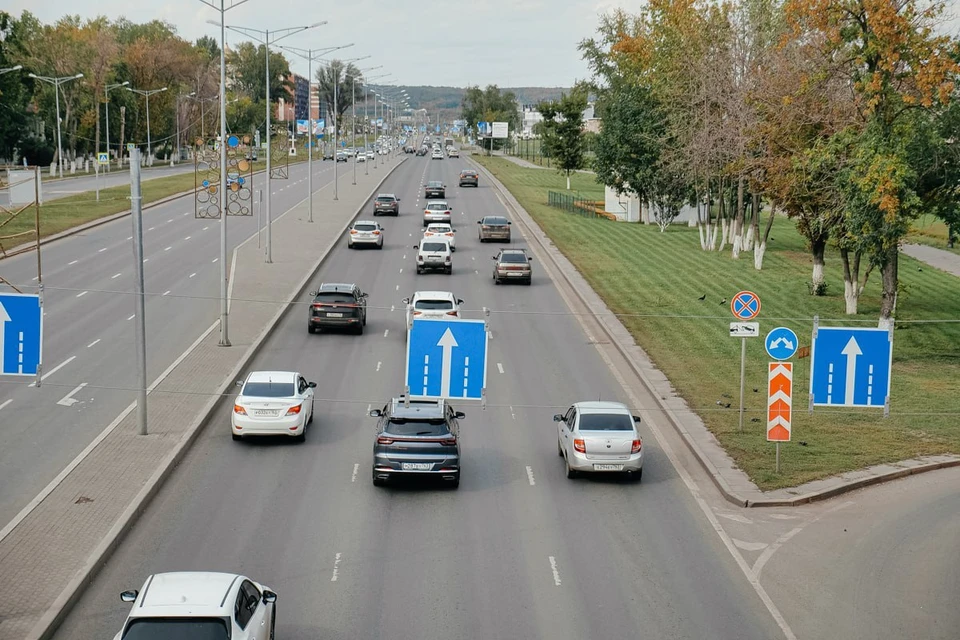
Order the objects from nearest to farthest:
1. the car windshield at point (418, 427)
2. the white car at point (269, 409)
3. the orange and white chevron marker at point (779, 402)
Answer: the car windshield at point (418, 427) → the orange and white chevron marker at point (779, 402) → the white car at point (269, 409)

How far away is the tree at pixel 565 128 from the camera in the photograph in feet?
337

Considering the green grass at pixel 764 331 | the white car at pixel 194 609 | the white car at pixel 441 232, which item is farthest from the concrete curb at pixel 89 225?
the white car at pixel 194 609

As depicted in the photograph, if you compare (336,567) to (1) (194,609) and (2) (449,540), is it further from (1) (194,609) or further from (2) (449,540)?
(1) (194,609)

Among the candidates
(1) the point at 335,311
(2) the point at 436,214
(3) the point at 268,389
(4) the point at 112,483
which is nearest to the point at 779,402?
(3) the point at 268,389

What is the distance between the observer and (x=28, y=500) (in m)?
21.4

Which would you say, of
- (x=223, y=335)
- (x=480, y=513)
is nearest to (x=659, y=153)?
(x=223, y=335)

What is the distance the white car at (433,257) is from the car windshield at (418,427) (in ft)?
95.9

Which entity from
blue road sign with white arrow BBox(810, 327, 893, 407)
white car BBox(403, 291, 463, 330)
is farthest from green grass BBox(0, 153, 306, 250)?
blue road sign with white arrow BBox(810, 327, 893, 407)

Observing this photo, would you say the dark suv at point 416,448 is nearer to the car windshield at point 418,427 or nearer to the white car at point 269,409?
the car windshield at point 418,427

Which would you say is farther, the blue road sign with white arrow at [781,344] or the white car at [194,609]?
the blue road sign with white arrow at [781,344]

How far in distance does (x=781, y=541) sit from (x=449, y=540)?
587 cm

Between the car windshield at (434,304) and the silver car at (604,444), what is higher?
the car windshield at (434,304)

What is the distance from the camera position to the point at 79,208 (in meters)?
74.3

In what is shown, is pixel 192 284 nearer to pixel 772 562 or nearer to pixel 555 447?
pixel 555 447
